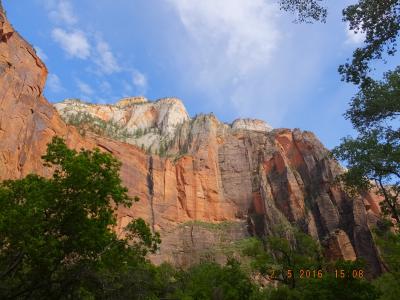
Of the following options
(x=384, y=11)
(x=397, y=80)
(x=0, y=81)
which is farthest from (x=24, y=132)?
(x=384, y=11)

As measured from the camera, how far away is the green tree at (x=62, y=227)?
15172 mm

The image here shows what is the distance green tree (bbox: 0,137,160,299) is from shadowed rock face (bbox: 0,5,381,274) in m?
35.6

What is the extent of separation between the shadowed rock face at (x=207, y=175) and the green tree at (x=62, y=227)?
35.6 m

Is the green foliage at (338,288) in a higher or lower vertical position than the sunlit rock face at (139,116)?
lower

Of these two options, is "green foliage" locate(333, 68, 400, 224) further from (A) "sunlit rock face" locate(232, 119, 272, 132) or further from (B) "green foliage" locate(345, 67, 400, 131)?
(A) "sunlit rock face" locate(232, 119, 272, 132)

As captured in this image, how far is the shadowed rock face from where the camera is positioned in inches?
2213

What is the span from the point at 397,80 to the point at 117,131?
9647cm

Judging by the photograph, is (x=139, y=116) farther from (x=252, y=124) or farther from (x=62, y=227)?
(x=62, y=227)

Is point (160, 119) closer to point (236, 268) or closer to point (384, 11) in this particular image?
point (236, 268)

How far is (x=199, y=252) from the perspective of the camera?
230ft

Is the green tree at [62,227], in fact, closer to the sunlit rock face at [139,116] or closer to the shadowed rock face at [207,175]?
the shadowed rock face at [207,175]
